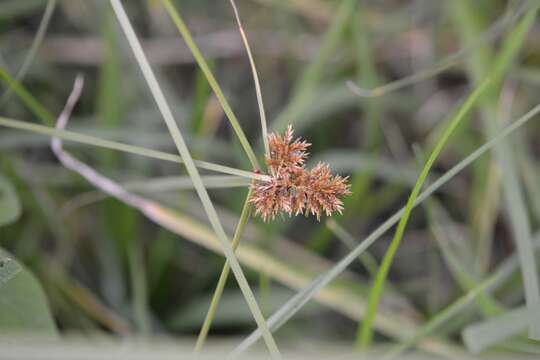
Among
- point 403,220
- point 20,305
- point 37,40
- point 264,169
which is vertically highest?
point 264,169

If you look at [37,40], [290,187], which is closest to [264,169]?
[37,40]

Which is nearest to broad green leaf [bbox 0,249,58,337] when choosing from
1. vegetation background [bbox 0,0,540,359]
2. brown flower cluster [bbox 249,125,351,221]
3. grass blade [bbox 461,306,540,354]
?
vegetation background [bbox 0,0,540,359]

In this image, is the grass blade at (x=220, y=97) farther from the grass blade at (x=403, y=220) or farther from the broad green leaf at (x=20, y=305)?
the broad green leaf at (x=20, y=305)

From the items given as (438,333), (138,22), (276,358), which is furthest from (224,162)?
(276,358)

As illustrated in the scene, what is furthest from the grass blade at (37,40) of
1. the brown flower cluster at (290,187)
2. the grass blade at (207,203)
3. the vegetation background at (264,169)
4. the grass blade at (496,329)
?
the grass blade at (496,329)

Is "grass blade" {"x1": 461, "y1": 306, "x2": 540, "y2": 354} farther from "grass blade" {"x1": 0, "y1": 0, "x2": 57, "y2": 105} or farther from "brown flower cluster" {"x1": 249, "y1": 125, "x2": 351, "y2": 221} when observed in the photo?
"grass blade" {"x1": 0, "y1": 0, "x2": 57, "y2": 105}

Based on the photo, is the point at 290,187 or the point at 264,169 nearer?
the point at 290,187

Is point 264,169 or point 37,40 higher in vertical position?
point 264,169

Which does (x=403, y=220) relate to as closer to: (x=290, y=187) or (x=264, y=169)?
(x=290, y=187)
